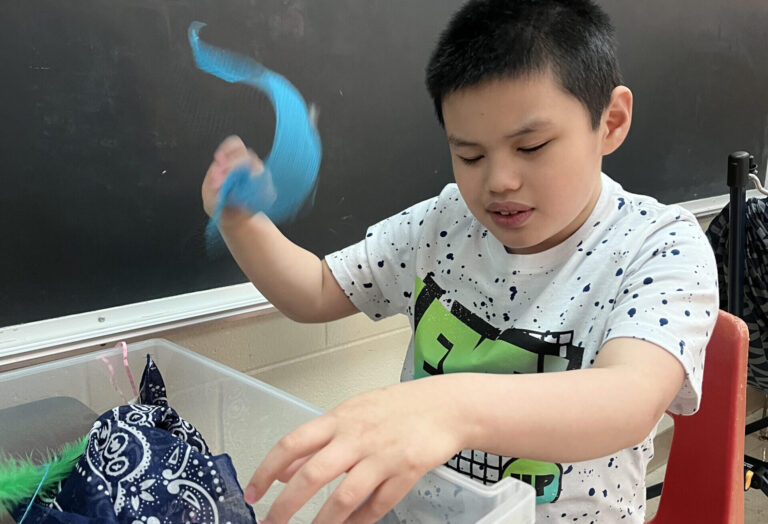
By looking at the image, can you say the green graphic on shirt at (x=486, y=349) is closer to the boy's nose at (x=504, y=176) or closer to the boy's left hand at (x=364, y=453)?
the boy's nose at (x=504, y=176)

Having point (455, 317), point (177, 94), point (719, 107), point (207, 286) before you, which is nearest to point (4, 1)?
point (177, 94)

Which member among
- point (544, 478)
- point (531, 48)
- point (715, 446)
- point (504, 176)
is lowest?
point (715, 446)

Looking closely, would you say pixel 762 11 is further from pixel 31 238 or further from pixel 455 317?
pixel 31 238

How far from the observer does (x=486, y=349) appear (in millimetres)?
748

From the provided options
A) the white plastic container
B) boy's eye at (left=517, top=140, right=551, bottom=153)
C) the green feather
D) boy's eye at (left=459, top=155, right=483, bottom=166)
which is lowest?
the white plastic container

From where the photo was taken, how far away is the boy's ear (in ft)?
2.27

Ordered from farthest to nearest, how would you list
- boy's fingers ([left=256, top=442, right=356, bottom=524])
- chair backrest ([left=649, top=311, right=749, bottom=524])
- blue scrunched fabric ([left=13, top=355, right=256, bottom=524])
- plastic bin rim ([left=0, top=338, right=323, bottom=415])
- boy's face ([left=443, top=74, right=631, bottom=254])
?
1. chair backrest ([left=649, top=311, right=749, bottom=524])
2. plastic bin rim ([left=0, top=338, right=323, bottom=415])
3. boy's face ([left=443, top=74, right=631, bottom=254])
4. blue scrunched fabric ([left=13, top=355, right=256, bottom=524])
5. boy's fingers ([left=256, top=442, right=356, bottom=524])

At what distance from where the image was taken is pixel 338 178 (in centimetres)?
105

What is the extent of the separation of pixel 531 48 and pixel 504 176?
12cm

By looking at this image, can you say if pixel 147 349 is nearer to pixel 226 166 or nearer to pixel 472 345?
pixel 226 166

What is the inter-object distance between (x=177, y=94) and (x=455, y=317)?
45cm

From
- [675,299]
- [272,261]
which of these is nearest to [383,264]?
[272,261]

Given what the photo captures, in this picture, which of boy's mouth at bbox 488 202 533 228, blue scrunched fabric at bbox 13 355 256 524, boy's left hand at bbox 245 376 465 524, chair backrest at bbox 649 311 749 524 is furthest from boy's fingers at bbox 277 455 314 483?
chair backrest at bbox 649 311 749 524

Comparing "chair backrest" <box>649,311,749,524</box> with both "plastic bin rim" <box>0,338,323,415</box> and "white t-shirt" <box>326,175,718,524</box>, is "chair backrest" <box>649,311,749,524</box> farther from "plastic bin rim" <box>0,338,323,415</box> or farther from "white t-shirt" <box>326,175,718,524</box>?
"plastic bin rim" <box>0,338,323,415</box>
